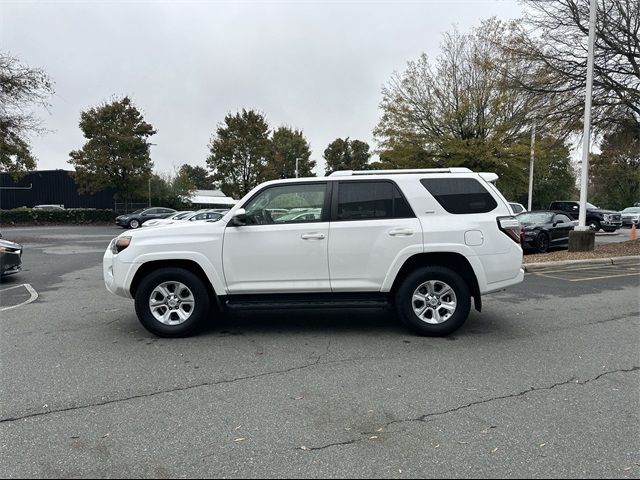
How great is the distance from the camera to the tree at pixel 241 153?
39344 mm

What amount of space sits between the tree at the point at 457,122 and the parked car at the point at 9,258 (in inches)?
611

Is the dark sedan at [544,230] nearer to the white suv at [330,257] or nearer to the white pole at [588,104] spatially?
the white pole at [588,104]

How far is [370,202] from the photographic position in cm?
556

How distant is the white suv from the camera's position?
17.7ft

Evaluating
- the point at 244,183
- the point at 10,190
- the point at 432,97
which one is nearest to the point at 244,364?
the point at 432,97

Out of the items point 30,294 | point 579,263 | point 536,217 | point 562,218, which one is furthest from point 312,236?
point 562,218

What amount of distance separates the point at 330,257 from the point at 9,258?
326 inches

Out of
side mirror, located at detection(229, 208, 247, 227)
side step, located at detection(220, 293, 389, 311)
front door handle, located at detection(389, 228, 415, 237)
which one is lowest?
side step, located at detection(220, 293, 389, 311)

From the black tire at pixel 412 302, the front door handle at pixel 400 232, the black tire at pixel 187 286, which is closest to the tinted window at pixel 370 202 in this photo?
the front door handle at pixel 400 232

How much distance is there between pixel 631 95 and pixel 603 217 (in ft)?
42.9

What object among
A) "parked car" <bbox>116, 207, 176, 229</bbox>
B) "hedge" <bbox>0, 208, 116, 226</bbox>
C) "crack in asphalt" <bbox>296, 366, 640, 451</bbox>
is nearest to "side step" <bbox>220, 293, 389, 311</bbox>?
"crack in asphalt" <bbox>296, 366, 640, 451</bbox>

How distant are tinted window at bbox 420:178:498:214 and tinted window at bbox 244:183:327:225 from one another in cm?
134

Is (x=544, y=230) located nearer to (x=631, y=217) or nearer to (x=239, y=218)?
(x=239, y=218)

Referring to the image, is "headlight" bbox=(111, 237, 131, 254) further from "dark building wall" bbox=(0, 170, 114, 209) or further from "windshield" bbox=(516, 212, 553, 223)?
"dark building wall" bbox=(0, 170, 114, 209)
